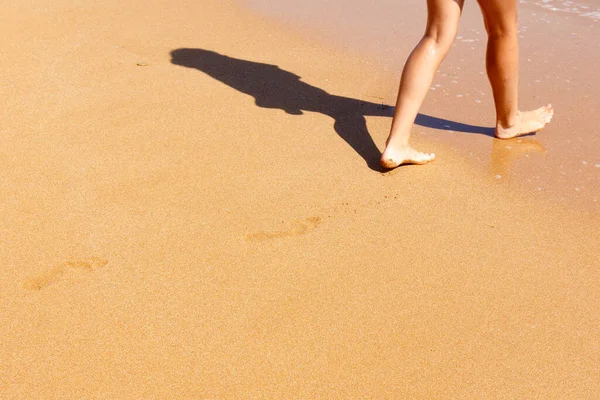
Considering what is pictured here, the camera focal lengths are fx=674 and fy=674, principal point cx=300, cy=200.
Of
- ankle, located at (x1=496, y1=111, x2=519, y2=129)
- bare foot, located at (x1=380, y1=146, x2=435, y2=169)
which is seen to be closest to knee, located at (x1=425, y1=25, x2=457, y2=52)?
bare foot, located at (x1=380, y1=146, x2=435, y2=169)

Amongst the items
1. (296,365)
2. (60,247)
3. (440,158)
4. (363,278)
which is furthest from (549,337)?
(60,247)

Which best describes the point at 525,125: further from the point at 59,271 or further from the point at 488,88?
the point at 59,271

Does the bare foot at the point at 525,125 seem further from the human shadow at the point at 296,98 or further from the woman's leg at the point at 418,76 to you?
the woman's leg at the point at 418,76

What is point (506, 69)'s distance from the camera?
9.33 ft

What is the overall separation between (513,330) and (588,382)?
0.24 metres

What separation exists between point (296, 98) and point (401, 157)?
872 millimetres

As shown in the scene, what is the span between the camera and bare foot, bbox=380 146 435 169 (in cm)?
268

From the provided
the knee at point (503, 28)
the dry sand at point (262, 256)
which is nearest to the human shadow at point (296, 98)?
the dry sand at point (262, 256)

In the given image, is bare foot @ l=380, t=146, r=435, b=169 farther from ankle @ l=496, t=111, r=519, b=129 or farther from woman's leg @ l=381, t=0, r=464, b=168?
ankle @ l=496, t=111, r=519, b=129

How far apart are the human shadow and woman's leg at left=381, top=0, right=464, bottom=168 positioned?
0.11 m

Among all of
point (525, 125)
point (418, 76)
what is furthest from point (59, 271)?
point (525, 125)

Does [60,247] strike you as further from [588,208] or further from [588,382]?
[588,208]

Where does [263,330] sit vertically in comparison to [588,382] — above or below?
below

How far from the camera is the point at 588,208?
250cm
